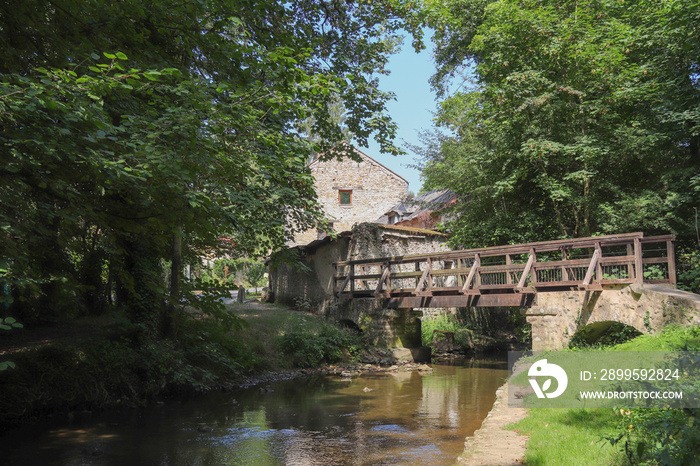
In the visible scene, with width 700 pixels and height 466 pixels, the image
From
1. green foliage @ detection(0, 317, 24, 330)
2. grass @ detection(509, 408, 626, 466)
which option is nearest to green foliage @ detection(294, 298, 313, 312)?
grass @ detection(509, 408, 626, 466)

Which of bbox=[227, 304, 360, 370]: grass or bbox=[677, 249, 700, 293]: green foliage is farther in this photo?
bbox=[227, 304, 360, 370]: grass

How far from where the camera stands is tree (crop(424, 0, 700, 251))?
39.9 ft

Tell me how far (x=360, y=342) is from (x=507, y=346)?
21.5 feet

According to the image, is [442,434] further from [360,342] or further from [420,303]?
[360,342]

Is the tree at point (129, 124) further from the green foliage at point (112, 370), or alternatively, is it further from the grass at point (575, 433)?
the grass at point (575, 433)

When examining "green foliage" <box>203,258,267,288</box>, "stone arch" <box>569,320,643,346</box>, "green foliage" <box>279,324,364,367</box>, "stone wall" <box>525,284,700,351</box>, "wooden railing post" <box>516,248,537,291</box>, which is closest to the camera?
"stone wall" <box>525,284,700,351</box>

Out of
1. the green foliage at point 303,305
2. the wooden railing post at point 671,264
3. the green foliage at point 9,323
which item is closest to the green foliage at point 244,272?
the green foliage at point 303,305

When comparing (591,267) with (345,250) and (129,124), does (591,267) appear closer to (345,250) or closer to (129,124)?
(129,124)

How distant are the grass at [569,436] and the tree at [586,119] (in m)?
7.94

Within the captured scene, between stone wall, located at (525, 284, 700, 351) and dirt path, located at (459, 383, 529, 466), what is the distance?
128 inches

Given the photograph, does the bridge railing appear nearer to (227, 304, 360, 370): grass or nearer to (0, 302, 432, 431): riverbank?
(227, 304, 360, 370): grass

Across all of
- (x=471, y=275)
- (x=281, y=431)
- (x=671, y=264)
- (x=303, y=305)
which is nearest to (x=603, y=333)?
(x=671, y=264)

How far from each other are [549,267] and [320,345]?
747 cm

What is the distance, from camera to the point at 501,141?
1478 centimetres
